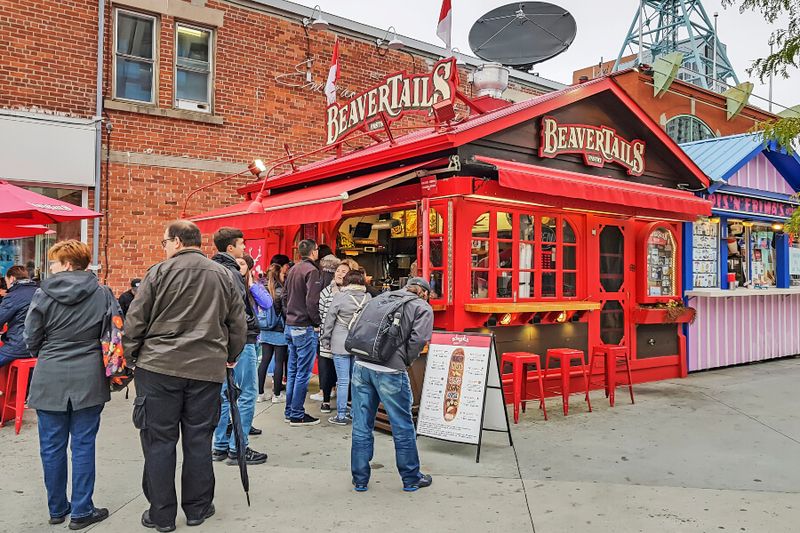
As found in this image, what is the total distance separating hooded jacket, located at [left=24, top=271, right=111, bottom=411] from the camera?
4.07m

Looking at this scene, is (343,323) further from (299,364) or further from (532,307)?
(532,307)

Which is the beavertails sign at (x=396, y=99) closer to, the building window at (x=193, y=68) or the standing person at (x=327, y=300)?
the standing person at (x=327, y=300)

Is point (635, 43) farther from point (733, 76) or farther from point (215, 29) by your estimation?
point (215, 29)

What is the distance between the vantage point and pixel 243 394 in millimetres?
5316

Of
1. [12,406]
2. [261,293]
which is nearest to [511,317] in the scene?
[261,293]

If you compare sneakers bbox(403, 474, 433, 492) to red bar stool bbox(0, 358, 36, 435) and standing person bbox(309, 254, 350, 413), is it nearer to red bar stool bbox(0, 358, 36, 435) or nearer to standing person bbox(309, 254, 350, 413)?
standing person bbox(309, 254, 350, 413)

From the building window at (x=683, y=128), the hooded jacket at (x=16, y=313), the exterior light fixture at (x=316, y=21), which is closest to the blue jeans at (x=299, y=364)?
the hooded jacket at (x=16, y=313)

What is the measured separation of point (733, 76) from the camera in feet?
102

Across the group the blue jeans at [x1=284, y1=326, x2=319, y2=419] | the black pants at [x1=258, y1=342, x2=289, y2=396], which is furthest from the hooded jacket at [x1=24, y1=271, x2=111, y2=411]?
the black pants at [x1=258, y1=342, x2=289, y2=396]

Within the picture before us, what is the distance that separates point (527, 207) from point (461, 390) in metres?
3.06

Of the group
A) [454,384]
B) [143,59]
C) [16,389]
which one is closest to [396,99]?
[454,384]

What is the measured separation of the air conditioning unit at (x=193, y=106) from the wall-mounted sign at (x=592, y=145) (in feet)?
22.4

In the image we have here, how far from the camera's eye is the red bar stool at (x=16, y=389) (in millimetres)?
6352

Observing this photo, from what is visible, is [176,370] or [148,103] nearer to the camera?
[176,370]
